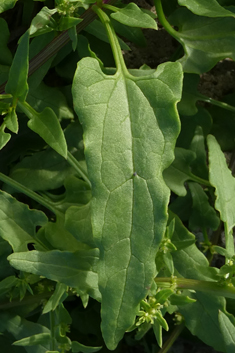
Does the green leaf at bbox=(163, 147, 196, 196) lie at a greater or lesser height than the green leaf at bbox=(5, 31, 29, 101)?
lesser

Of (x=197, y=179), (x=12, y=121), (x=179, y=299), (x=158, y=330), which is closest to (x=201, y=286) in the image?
(x=179, y=299)

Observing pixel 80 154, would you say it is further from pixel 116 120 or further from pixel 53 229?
pixel 116 120

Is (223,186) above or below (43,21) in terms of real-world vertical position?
below

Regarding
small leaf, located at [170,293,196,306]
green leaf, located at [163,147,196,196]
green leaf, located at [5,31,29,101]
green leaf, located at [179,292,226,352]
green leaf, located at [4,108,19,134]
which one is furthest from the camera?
green leaf, located at [163,147,196,196]

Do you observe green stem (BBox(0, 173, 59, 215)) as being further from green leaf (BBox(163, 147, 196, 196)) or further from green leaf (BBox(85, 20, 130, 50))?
green leaf (BBox(85, 20, 130, 50))

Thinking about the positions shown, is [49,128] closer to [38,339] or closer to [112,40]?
[112,40]

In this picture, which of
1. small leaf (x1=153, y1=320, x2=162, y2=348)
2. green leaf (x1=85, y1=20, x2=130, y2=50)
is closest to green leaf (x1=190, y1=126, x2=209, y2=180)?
green leaf (x1=85, y1=20, x2=130, y2=50)

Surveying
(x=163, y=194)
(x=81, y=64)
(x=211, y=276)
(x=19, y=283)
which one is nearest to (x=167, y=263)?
(x=211, y=276)

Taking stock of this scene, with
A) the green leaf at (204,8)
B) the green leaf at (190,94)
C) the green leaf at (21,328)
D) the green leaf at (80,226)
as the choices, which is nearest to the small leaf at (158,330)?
the green leaf at (80,226)
